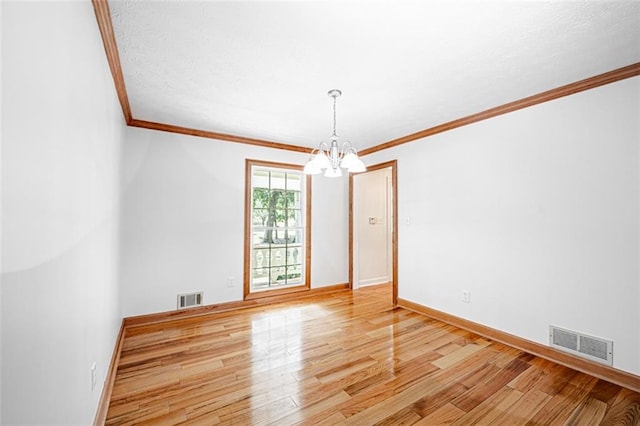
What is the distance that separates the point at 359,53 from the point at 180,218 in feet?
9.30

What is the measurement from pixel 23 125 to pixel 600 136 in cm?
350

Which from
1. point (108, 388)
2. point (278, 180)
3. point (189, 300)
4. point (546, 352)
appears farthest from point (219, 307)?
point (546, 352)

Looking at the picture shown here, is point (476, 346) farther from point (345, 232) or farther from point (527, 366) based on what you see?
point (345, 232)

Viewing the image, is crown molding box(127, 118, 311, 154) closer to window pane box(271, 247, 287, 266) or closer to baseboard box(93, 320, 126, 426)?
window pane box(271, 247, 287, 266)

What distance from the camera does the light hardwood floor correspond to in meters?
1.86

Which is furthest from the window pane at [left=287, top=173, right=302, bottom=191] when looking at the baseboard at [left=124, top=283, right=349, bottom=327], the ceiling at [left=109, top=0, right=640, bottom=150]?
the baseboard at [left=124, top=283, right=349, bottom=327]

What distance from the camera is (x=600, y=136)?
2.36m

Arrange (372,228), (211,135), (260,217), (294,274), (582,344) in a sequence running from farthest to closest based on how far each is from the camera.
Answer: (372,228) → (294,274) → (260,217) → (211,135) → (582,344)

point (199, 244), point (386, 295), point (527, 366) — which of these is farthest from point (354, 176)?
point (527, 366)

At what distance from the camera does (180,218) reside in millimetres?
3615

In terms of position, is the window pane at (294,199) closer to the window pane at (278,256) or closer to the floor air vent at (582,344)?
the window pane at (278,256)

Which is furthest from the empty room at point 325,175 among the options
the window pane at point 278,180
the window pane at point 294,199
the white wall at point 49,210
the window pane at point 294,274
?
the window pane at point 294,199

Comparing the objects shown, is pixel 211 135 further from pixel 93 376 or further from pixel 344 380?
pixel 344 380

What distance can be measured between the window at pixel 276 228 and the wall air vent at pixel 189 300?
0.63 meters
